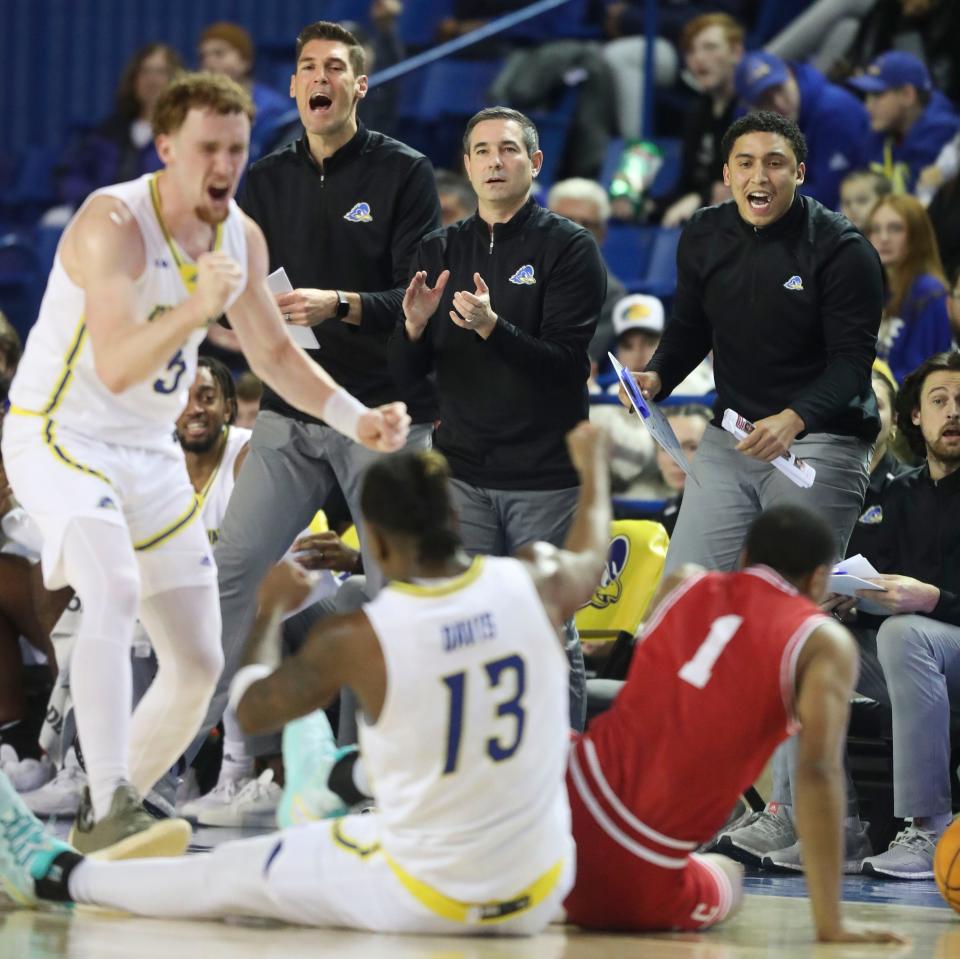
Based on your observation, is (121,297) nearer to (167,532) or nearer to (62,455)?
(62,455)

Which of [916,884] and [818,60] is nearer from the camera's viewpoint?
[916,884]

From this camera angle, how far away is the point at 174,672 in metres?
4.75

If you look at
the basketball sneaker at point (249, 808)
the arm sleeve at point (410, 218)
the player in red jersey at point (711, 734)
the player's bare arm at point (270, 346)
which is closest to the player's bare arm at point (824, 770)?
the player in red jersey at point (711, 734)

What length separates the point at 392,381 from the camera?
6141 millimetres

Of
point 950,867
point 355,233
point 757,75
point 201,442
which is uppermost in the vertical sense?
point 757,75

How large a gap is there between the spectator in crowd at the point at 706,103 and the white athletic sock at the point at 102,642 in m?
6.01

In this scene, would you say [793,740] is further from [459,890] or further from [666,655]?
[459,890]

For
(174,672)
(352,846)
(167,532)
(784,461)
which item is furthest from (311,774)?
(784,461)

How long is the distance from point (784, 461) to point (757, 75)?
4.61m

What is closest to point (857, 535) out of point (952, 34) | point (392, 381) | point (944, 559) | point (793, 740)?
point (944, 559)

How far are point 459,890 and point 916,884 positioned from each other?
7.25 ft

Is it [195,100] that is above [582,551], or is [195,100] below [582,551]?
above

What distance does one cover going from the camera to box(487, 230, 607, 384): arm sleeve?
582 cm

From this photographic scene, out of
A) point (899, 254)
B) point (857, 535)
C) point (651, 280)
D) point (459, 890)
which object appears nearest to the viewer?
point (459, 890)
